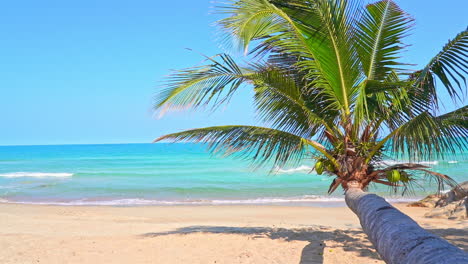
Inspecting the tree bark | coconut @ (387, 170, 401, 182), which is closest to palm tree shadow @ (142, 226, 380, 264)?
coconut @ (387, 170, 401, 182)

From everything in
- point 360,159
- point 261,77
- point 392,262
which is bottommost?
point 392,262

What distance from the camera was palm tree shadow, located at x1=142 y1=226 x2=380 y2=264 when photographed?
6498 millimetres

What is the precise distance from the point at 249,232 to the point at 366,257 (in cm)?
284

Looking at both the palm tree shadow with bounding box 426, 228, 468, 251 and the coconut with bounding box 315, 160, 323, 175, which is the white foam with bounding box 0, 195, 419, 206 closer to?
the palm tree shadow with bounding box 426, 228, 468, 251

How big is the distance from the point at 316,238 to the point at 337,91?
306 centimetres

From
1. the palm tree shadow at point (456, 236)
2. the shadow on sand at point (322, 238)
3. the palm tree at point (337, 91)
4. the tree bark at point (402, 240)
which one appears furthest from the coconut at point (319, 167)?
the palm tree shadow at point (456, 236)

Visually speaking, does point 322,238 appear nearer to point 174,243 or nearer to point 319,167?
point 319,167

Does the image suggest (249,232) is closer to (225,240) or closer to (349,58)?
(225,240)

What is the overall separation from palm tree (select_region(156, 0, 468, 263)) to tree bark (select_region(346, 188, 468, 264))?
5.10ft

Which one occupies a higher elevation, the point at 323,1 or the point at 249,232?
the point at 323,1

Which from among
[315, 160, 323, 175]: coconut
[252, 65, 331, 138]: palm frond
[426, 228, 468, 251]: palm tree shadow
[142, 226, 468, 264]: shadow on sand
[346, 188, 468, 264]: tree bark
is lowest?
[426, 228, 468, 251]: palm tree shadow

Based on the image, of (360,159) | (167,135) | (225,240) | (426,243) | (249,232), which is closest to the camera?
(426,243)

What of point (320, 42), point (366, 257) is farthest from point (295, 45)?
point (366, 257)

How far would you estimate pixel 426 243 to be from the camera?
6.44 feet
